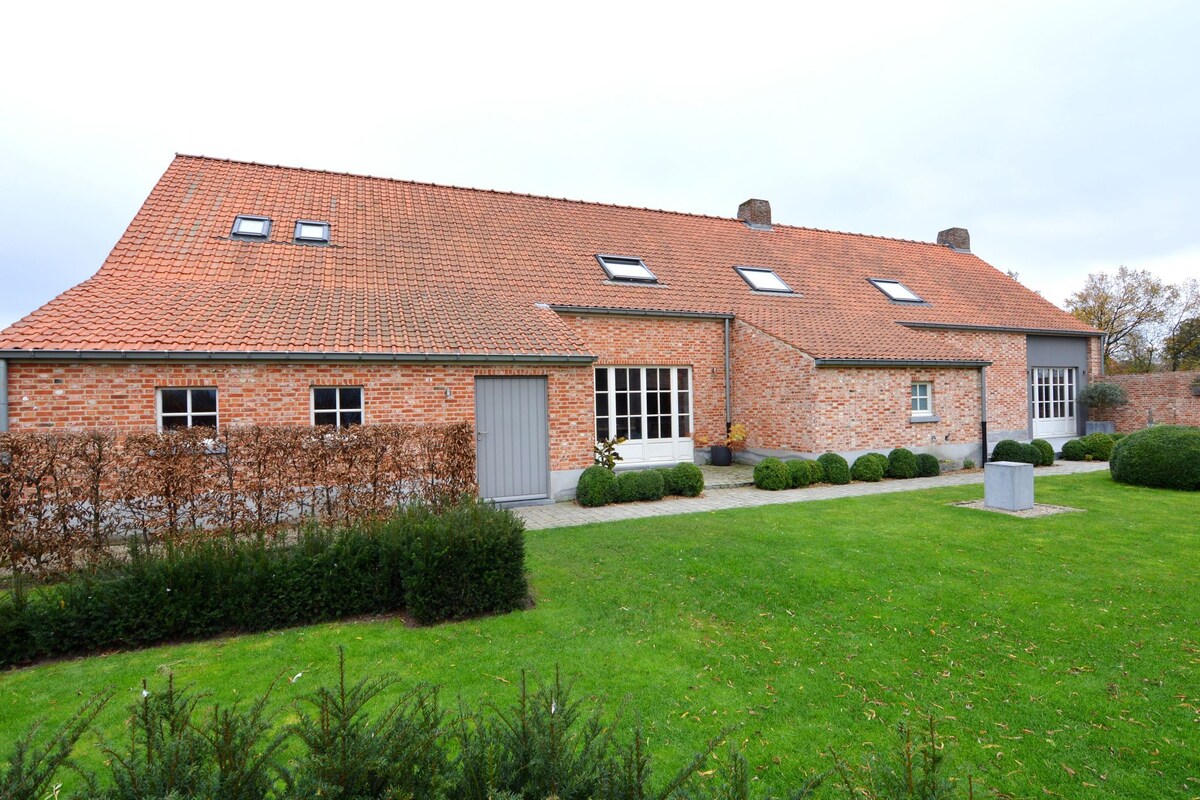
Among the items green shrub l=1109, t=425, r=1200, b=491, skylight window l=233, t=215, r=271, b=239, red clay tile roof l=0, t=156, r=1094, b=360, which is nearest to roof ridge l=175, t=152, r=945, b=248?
red clay tile roof l=0, t=156, r=1094, b=360

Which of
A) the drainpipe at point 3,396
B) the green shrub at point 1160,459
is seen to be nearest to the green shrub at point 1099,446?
the green shrub at point 1160,459

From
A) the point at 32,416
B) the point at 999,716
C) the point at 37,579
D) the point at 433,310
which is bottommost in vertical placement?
the point at 999,716

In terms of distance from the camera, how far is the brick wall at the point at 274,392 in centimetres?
816

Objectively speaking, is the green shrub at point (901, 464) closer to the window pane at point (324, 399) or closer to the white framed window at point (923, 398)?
the white framed window at point (923, 398)

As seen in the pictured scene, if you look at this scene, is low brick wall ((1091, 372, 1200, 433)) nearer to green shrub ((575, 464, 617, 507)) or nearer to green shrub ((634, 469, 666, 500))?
green shrub ((634, 469, 666, 500))

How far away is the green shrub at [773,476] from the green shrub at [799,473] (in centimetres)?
8

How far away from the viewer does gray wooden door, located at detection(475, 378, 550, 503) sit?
10.3 meters

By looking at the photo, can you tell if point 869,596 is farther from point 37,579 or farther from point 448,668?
point 37,579

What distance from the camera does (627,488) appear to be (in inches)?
415

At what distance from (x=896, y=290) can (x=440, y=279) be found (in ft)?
44.0

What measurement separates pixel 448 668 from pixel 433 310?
8029 mm

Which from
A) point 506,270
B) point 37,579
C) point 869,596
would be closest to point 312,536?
point 37,579

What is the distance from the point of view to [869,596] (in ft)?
17.9

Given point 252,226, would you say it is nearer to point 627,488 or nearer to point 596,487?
point 596,487
